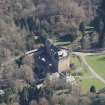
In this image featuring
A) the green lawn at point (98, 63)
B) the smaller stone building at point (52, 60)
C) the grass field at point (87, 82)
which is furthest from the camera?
the smaller stone building at point (52, 60)

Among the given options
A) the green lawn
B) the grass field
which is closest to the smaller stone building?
the grass field

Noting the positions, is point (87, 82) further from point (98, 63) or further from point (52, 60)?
point (52, 60)

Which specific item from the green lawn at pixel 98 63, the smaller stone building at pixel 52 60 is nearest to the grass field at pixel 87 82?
the green lawn at pixel 98 63

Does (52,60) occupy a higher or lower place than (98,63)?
higher

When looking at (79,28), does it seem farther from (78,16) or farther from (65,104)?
(65,104)

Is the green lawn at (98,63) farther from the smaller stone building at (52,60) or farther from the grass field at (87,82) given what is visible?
the smaller stone building at (52,60)

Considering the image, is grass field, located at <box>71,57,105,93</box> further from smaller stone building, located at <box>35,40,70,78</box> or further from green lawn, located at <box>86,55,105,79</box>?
smaller stone building, located at <box>35,40,70,78</box>

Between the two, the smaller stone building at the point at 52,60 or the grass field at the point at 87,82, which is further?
the smaller stone building at the point at 52,60

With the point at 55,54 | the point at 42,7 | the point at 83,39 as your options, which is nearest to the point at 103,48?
the point at 83,39

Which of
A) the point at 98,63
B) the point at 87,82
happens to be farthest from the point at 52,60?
the point at 87,82
